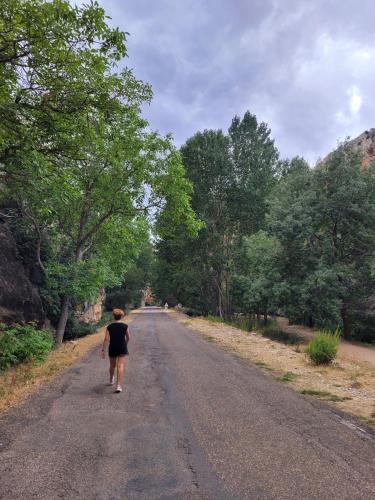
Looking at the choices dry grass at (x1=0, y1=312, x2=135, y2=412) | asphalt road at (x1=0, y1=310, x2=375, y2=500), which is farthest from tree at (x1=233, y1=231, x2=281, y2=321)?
asphalt road at (x1=0, y1=310, x2=375, y2=500)

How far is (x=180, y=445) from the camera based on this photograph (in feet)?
16.6

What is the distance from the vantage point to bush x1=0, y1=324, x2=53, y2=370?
1118 cm

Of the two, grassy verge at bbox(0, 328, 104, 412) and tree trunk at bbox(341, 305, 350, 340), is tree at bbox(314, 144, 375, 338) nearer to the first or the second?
tree trunk at bbox(341, 305, 350, 340)

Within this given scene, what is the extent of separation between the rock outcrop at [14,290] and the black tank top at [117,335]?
7071 millimetres

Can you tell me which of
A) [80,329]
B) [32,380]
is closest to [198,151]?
[80,329]

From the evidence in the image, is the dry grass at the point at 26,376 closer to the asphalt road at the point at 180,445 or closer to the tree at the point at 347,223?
the asphalt road at the point at 180,445

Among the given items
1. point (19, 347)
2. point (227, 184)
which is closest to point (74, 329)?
point (19, 347)

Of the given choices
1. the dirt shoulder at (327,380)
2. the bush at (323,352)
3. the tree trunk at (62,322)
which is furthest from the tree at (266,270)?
the tree trunk at (62,322)

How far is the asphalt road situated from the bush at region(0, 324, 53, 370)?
3294 millimetres

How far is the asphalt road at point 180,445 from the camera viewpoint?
3889mm

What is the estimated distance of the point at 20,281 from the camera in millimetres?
16141

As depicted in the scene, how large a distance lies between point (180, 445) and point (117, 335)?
12.6 ft

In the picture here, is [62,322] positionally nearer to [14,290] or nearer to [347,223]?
[14,290]

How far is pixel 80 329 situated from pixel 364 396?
18.1 meters
